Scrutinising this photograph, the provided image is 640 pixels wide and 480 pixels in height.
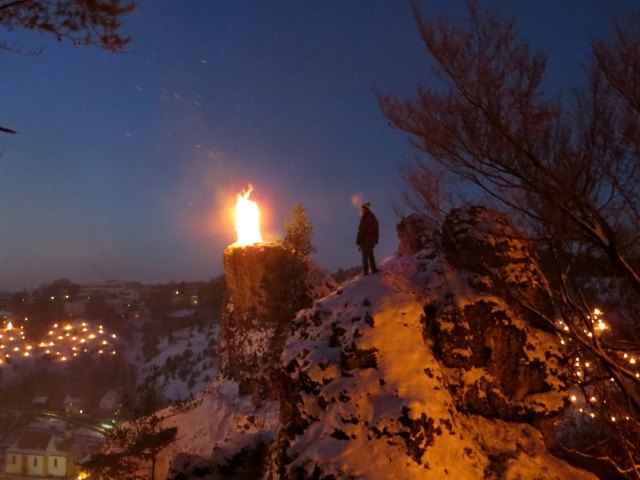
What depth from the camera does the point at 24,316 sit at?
64.2 metres

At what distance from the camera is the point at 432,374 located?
8.53 meters

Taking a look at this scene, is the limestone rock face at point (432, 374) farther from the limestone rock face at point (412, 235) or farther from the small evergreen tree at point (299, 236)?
the small evergreen tree at point (299, 236)

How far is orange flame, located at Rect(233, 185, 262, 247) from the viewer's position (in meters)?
21.8

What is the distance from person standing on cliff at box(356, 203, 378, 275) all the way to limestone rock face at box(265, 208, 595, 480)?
80 cm

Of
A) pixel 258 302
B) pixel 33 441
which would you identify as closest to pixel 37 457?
pixel 33 441

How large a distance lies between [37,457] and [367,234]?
38.7 m

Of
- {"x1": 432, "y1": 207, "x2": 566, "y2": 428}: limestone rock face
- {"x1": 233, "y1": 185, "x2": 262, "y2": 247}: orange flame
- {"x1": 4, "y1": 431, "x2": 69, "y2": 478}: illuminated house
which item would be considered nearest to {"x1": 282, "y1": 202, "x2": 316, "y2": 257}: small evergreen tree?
{"x1": 233, "y1": 185, "x2": 262, "y2": 247}: orange flame

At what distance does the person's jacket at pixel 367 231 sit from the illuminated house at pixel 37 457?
3672 centimetres

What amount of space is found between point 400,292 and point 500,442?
3638 millimetres

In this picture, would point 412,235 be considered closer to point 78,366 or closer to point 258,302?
point 258,302

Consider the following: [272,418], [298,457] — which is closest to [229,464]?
[272,418]

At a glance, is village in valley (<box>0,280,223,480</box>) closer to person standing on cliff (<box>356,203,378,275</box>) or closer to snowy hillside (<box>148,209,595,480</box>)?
person standing on cliff (<box>356,203,378,275</box>)

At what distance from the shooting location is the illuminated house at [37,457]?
35625 millimetres

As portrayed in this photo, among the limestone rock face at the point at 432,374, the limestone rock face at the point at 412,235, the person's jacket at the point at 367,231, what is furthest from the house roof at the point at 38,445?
the person's jacket at the point at 367,231
